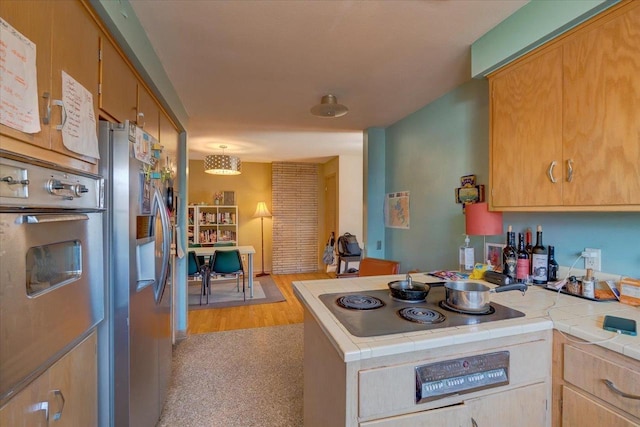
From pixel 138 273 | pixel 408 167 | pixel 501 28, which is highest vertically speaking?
pixel 501 28

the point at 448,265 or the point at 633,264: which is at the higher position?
the point at 633,264

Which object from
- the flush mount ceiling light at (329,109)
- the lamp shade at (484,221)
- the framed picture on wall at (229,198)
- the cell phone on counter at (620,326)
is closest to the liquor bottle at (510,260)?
→ the lamp shade at (484,221)

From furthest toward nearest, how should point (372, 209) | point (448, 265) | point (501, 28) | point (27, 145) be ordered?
point (372, 209)
point (448, 265)
point (501, 28)
point (27, 145)

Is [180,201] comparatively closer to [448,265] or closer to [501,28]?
[448,265]

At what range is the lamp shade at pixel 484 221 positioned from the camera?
5.95 ft

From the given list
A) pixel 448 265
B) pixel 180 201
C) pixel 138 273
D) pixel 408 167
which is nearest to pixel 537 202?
pixel 448 265

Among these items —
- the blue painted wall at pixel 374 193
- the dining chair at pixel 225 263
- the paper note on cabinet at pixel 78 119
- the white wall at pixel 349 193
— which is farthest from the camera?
the white wall at pixel 349 193

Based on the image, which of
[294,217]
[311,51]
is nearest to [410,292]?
[311,51]

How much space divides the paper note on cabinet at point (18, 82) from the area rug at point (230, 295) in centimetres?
352

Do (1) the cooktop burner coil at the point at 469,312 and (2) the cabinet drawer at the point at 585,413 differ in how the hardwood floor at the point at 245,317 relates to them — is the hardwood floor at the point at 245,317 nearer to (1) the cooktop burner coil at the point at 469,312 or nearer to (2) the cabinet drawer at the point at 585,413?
(1) the cooktop burner coil at the point at 469,312

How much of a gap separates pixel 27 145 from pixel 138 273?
0.77 meters

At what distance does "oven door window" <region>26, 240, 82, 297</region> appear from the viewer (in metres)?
0.85

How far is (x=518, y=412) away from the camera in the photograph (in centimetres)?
104

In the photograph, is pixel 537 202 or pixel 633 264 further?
pixel 537 202
